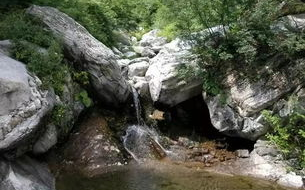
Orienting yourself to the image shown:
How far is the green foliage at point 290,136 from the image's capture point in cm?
1135

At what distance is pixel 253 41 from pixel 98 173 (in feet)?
19.8

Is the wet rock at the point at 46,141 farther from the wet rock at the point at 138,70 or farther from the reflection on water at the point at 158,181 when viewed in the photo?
the wet rock at the point at 138,70

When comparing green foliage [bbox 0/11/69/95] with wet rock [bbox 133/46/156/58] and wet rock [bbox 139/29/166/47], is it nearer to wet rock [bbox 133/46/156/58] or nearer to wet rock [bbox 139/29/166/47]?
wet rock [bbox 133/46/156/58]

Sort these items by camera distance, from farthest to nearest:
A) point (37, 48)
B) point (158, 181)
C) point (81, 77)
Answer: point (81, 77), point (37, 48), point (158, 181)

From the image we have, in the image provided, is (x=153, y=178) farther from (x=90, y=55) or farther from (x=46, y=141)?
(x=90, y=55)

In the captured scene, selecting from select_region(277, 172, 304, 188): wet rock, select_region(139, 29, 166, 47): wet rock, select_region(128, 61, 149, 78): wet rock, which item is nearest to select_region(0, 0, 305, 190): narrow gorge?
select_region(277, 172, 304, 188): wet rock

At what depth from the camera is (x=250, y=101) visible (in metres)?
12.4

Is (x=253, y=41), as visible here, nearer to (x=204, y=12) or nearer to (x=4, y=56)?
(x=204, y=12)

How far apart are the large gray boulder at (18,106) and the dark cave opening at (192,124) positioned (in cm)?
523

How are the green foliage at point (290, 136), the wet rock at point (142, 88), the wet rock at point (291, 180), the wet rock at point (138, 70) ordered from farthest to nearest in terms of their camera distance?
the wet rock at point (138, 70), the wet rock at point (142, 88), the green foliage at point (290, 136), the wet rock at point (291, 180)

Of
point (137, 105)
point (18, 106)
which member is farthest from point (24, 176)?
point (137, 105)

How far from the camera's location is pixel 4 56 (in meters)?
10.2

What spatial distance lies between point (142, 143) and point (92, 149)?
5.89 feet

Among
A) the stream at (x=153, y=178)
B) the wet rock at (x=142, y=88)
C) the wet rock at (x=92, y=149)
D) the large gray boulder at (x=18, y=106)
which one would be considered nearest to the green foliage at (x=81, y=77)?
the wet rock at (x=92, y=149)
